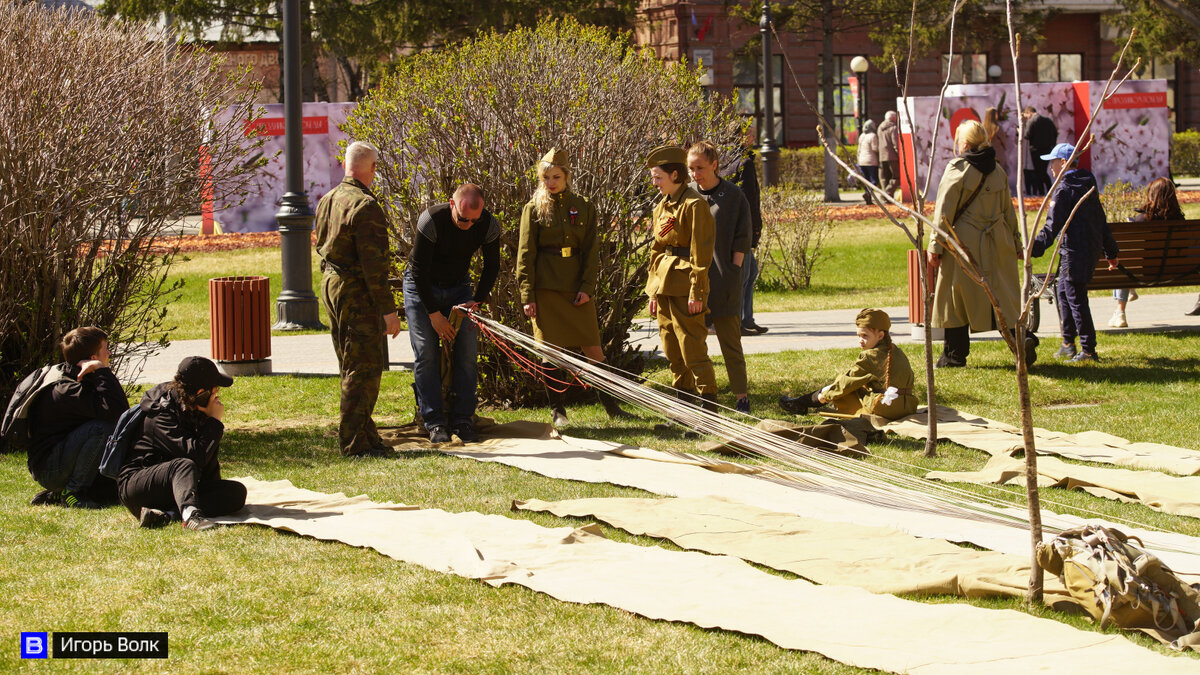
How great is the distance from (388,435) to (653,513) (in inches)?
109

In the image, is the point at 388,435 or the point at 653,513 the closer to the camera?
the point at 653,513

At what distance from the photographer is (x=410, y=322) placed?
27.1 ft

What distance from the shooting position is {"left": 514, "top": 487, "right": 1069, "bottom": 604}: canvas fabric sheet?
4996 millimetres

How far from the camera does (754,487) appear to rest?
22.6 ft

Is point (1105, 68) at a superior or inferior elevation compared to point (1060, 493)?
superior

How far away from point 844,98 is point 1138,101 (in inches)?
762

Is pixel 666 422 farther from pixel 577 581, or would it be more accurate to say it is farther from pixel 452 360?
pixel 577 581

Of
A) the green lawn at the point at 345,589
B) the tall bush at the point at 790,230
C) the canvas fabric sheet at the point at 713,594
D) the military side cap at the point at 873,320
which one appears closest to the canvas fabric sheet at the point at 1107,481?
the green lawn at the point at 345,589

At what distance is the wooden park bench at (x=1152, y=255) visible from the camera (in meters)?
11.8

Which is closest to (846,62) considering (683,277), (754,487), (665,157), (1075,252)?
(1075,252)

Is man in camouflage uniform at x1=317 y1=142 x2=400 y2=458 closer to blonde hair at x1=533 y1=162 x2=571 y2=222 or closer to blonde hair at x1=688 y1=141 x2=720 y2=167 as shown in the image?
blonde hair at x1=533 y1=162 x2=571 y2=222

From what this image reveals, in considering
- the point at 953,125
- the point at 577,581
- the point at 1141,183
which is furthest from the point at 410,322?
the point at 1141,183

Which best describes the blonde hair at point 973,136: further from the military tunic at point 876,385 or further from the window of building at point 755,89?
the window of building at point 755,89
